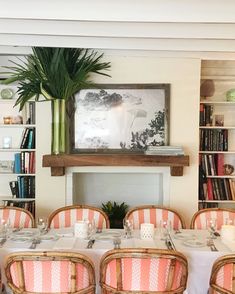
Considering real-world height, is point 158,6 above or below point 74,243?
above

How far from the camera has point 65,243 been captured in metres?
2.80

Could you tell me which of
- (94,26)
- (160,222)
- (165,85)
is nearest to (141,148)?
(165,85)

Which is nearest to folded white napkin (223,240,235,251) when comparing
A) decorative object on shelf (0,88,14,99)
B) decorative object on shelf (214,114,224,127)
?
decorative object on shelf (214,114,224,127)

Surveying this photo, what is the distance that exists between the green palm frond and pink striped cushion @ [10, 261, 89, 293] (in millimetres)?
2308

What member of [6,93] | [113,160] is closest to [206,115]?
[113,160]

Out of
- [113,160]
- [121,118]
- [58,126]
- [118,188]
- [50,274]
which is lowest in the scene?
[50,274]

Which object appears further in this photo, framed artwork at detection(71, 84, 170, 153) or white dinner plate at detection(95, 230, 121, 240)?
framed artwork at detection(71, 84, 170, 153)

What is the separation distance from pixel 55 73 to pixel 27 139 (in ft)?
3.71

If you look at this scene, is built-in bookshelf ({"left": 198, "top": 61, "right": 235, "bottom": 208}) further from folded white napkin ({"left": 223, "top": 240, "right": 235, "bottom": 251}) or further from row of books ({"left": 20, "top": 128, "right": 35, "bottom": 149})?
row of books ({"left": 20, "top": 128, "right": 35, "bottom": 149})

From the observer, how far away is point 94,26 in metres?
3.15

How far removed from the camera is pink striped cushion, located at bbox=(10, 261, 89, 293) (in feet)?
7.23

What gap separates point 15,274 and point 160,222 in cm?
167

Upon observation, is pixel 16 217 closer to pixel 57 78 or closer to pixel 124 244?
pixel 124 244

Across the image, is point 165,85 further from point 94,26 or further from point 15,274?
point 15,274
